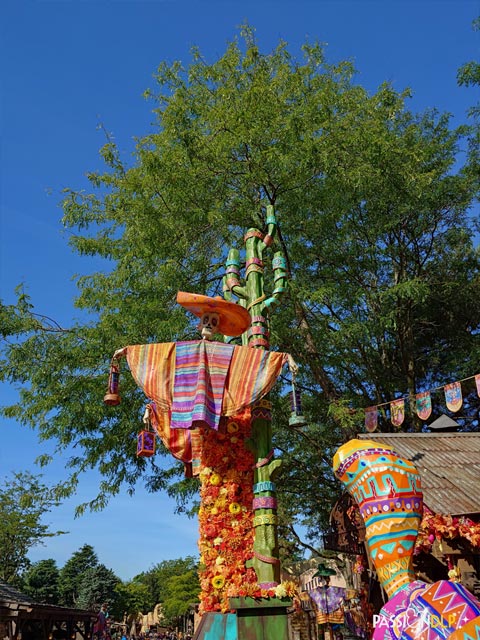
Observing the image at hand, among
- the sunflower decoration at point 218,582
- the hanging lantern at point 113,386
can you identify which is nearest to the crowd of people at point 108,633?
the sunflower decoration at point 218,582

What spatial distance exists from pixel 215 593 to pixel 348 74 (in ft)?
37.6

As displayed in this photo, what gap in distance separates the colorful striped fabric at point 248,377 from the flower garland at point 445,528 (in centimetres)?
324

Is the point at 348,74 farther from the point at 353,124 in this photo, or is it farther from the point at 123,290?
the point at 123,290

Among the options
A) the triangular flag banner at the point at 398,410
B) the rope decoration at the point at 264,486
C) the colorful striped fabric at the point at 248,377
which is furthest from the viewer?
the triangular flag banner at the point at 398,410

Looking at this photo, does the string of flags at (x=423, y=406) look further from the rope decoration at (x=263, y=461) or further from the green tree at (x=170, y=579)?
the green tree at (x=170, y=579)

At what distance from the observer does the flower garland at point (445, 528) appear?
7480mm

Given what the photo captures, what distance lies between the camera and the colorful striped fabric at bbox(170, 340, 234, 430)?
18.8ft

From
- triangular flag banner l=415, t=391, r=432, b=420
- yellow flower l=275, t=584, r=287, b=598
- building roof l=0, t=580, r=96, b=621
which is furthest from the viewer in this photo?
building roof l=0, t=580, r=96, b=621

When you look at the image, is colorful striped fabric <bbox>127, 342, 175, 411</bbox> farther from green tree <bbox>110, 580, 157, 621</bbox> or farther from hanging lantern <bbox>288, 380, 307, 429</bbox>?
green tree <bbox>110, 580, 157, 621</bbox>

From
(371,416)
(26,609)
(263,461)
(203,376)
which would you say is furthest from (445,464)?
(26,609)

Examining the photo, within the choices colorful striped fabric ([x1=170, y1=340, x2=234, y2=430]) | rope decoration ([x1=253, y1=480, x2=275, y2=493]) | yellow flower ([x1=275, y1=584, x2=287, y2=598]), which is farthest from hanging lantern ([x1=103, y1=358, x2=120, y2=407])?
yellow flower ([x1=275, y1=584, x2=287, y2=598])

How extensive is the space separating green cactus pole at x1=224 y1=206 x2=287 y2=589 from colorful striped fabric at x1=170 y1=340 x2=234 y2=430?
52 centimetres

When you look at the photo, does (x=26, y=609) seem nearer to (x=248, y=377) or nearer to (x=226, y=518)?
(x=226, y=518)

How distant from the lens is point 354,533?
9773 mm
